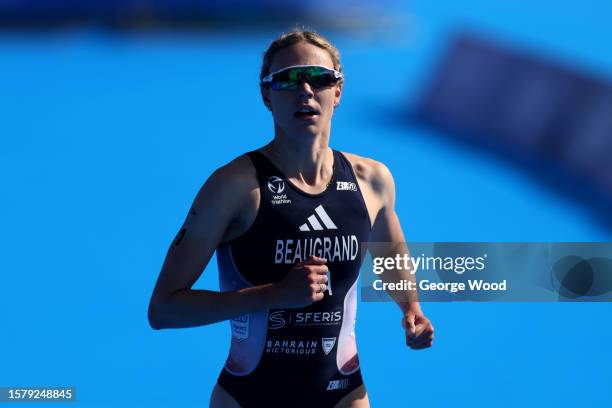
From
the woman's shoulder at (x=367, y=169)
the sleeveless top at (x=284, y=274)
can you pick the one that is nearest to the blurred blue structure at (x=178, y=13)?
the woman's shoulder at (x=367, y=169)

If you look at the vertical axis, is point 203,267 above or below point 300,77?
below

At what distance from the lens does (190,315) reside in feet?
10.2

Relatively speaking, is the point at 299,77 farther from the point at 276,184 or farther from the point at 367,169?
the point at 367,169

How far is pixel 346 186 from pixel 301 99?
1.22 feet

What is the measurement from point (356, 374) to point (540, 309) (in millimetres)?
4306

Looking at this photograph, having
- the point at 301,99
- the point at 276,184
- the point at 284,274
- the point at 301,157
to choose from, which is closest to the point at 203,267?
the point at 284,274

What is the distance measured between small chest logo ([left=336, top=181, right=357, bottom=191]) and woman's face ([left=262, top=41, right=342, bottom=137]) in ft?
0.64

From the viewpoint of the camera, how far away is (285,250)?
3.28 metres

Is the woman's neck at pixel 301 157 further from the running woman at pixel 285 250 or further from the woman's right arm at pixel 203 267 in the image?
the woman's right arm at pixel 203 267

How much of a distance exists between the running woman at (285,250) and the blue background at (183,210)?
16 centimetres

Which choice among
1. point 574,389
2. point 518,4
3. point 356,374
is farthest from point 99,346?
point 518,4

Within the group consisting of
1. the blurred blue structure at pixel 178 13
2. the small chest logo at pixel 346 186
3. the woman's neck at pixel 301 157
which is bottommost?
the small chest logo at pixel 346 186

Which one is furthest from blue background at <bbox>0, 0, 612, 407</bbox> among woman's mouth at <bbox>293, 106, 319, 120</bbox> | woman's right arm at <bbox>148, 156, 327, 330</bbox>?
woman's mouth at <bbox>293, 106, 319, 120</bbox>

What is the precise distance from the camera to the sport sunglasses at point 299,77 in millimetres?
3318
